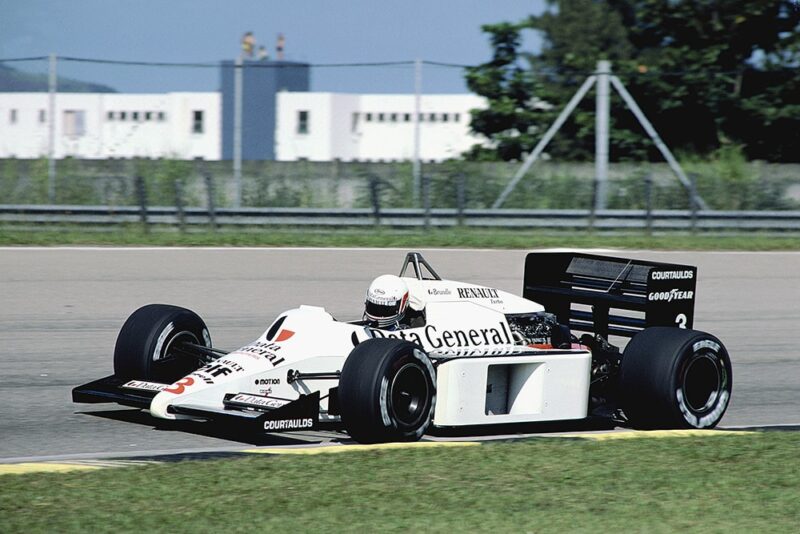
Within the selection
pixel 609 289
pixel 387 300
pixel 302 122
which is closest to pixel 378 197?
pixel 302 122

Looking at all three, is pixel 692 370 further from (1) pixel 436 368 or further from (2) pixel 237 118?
(2) pixel 237 118

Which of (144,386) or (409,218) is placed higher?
(409,218)

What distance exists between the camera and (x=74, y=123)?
1800 centimetres

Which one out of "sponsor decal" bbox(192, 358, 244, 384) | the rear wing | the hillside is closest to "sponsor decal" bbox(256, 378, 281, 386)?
"sponsor decal" bbox(192, 358, 244, 384)

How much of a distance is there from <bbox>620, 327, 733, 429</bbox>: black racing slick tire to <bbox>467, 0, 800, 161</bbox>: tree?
12803mm

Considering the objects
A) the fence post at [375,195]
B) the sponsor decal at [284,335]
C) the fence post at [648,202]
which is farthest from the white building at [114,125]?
the sponsor decal at [284,335]

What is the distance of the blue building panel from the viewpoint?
1841 centimetres

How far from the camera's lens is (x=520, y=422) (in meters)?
7.45

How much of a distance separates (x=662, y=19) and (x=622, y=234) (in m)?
13.7

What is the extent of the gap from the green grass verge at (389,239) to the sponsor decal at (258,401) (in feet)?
34.7

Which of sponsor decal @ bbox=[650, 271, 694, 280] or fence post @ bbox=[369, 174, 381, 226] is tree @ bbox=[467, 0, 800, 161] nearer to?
fence post @ bbox=[369, 174, 381, 226]

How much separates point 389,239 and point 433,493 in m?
13.0

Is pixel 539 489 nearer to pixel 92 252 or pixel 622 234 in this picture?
pixel 92 252

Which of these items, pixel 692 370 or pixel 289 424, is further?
pixel 692 370
